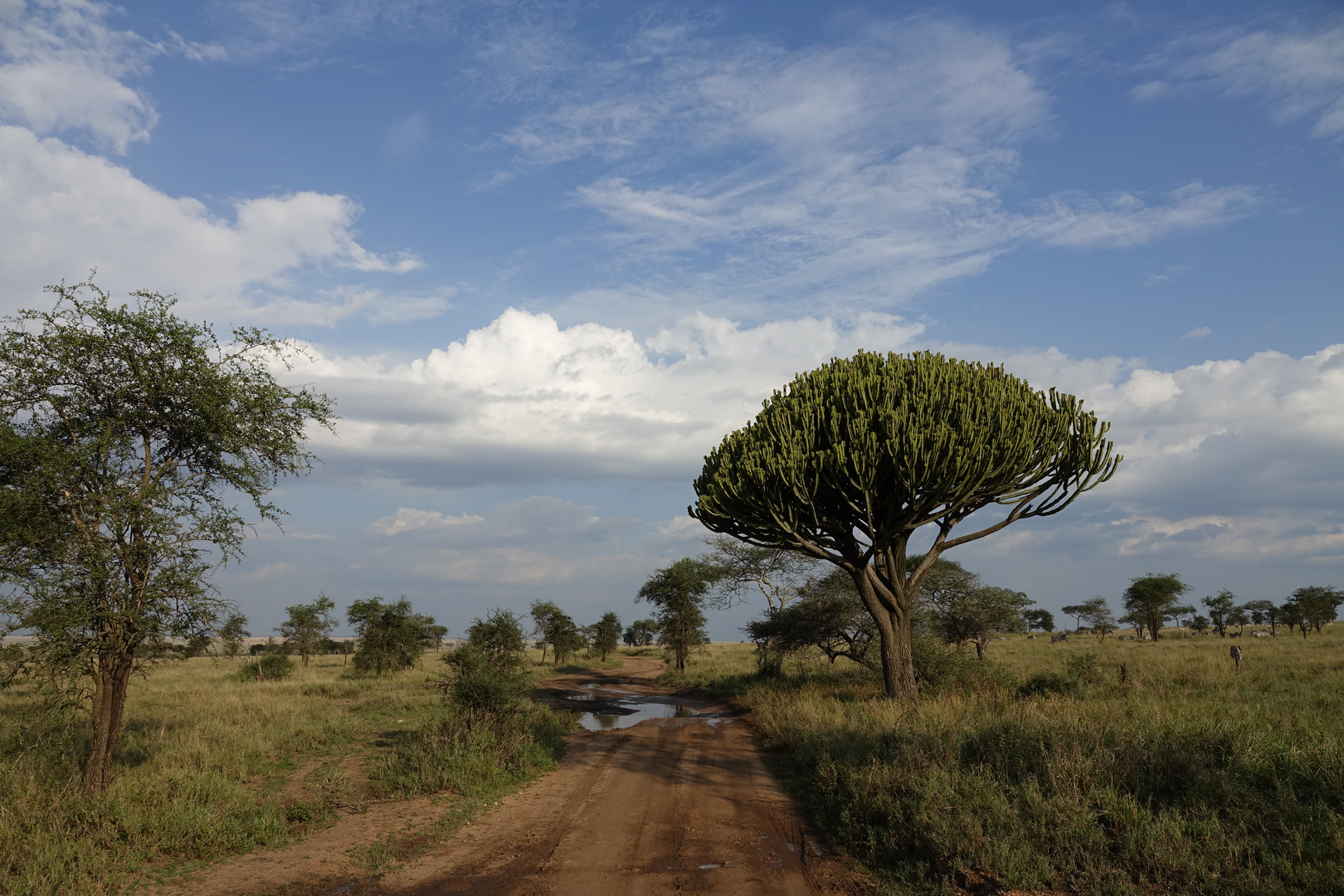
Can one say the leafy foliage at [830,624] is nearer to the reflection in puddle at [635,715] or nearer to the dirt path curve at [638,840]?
the reflection in puddle at [635,715]

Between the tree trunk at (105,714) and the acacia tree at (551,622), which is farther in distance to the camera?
the acacia tree at (551,622)

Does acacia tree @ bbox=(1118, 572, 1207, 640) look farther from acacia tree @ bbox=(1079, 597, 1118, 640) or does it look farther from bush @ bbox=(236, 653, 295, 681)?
bush @ bbox=(236, 653, 295, 681)

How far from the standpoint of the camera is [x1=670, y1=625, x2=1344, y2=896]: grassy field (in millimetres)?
6281

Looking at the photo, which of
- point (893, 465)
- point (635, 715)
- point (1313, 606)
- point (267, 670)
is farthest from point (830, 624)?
point (1313, 606)

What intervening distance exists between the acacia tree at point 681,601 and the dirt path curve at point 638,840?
26.3 m

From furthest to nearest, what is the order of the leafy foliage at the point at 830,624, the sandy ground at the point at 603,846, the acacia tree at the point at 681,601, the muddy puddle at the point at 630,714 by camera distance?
the acacia tree at the point at 681,601
the leafy foliage at the point at 830,624
the muddy puddle at the point at 630,714
the sandy ground at the point at 603,846

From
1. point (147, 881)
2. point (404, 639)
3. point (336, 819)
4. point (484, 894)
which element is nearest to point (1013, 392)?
Answer: point (484, 894)

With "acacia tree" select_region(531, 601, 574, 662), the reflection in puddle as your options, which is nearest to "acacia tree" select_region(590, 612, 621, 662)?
"acacia tree" select_region(531, 601, 574, 662)

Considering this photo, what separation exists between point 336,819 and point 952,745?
8.91 metres

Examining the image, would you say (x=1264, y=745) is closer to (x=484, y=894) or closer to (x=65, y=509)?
(x=484, y=894)

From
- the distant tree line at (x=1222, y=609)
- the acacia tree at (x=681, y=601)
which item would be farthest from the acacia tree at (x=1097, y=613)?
the acacia tree at (x=681, y=601)

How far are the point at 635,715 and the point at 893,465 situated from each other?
44.1 feet

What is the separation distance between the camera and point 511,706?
1462cm

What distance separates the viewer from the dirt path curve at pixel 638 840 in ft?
24.1
